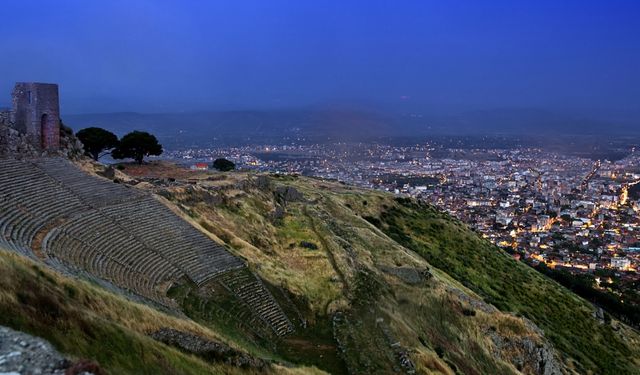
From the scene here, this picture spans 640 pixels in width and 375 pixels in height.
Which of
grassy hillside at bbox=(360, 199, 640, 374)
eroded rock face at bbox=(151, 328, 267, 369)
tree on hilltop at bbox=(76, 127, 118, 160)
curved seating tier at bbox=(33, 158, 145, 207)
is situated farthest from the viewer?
tree on hilltop at bbox=(76, 127, 118, 160)

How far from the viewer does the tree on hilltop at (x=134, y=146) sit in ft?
161

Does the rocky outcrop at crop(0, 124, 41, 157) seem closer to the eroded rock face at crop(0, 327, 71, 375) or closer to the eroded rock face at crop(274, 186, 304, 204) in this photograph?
the eroded rock face at crop(274, 186, 304, 204)

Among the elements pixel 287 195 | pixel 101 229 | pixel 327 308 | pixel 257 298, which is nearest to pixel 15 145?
pixel 101 229

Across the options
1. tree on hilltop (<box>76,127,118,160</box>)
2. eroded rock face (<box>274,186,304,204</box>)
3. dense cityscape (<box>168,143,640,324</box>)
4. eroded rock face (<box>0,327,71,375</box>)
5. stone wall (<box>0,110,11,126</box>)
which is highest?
stone wall (<box>0,110,11,126</box>)

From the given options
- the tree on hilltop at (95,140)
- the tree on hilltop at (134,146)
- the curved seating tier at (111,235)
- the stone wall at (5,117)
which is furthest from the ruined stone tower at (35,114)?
the tree on hilltop at (134,146)

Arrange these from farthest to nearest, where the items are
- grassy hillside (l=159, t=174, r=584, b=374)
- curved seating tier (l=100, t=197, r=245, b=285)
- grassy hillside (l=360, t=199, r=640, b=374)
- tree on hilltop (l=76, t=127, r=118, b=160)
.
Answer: tree on hilltop (l=76, t=127, r=118, b=160) → grassy hillside (l=360, t=199, r=640, b=374) → curved seating tier (l=100, t=197, r=245, b=285) → grassy hillside (l=159, t=174, r=584, b=374)

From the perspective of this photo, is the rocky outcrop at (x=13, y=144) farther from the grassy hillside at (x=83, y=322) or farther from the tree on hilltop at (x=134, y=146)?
the tree on hilltop at (x=134, y=146)

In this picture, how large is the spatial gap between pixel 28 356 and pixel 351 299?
2079cm

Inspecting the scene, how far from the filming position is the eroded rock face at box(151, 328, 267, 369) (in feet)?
45.8

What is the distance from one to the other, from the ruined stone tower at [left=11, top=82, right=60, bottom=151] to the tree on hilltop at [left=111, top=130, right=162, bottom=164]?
63.4 ft

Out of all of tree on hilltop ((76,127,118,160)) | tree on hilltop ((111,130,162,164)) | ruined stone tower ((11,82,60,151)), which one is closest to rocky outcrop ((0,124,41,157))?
ruined stone tower ((11,82,60,151))

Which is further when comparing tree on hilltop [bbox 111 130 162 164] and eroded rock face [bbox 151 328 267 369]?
tree on hilltop [bbox 111 130 162 164]

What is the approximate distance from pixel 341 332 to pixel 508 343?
42.2 ft

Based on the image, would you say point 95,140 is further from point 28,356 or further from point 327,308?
point 28,356
